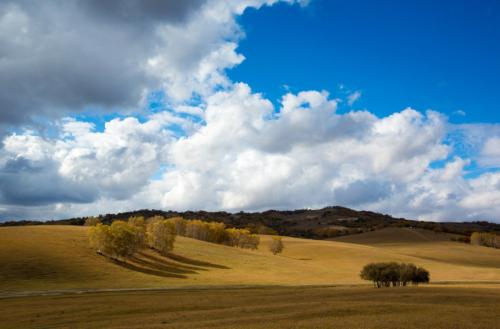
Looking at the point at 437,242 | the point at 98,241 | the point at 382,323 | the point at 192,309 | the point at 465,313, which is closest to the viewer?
the point at 382,323

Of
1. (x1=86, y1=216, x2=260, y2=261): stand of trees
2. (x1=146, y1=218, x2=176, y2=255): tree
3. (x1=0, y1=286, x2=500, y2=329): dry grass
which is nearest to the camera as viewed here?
(x1=0, y1=286, x2=500, y2=329): dry grass

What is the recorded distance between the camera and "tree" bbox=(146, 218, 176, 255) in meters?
97.4

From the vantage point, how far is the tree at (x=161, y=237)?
97375mm

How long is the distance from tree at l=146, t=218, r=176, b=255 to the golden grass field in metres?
2.81

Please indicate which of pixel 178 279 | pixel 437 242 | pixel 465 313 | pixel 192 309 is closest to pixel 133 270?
pixel 178 279

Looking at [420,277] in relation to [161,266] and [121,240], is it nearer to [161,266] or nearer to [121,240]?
[161,266]

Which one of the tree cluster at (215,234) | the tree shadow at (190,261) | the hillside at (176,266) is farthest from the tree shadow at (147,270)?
the tree cluster at (215,234)

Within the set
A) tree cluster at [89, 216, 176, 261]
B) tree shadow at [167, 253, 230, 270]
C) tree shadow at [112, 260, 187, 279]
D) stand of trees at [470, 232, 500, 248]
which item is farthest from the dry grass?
stand of trees at [470, 232, 500, 248]

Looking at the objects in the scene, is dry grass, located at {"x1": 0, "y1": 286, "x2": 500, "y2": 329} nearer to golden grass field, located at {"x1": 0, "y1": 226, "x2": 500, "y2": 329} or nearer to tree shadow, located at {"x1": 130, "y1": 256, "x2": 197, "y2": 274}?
golden grass field, located at {"x1": 0, "y1": 226, "x2": 500, "y2": 329}

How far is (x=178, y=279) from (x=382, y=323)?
2103 inches

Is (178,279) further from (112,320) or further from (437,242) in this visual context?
(437,242)

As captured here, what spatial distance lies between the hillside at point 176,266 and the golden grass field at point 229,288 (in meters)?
0.18

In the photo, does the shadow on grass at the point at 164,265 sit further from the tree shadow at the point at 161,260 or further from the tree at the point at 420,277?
the tree at the point at 420,277

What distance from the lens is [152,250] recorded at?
324ft
